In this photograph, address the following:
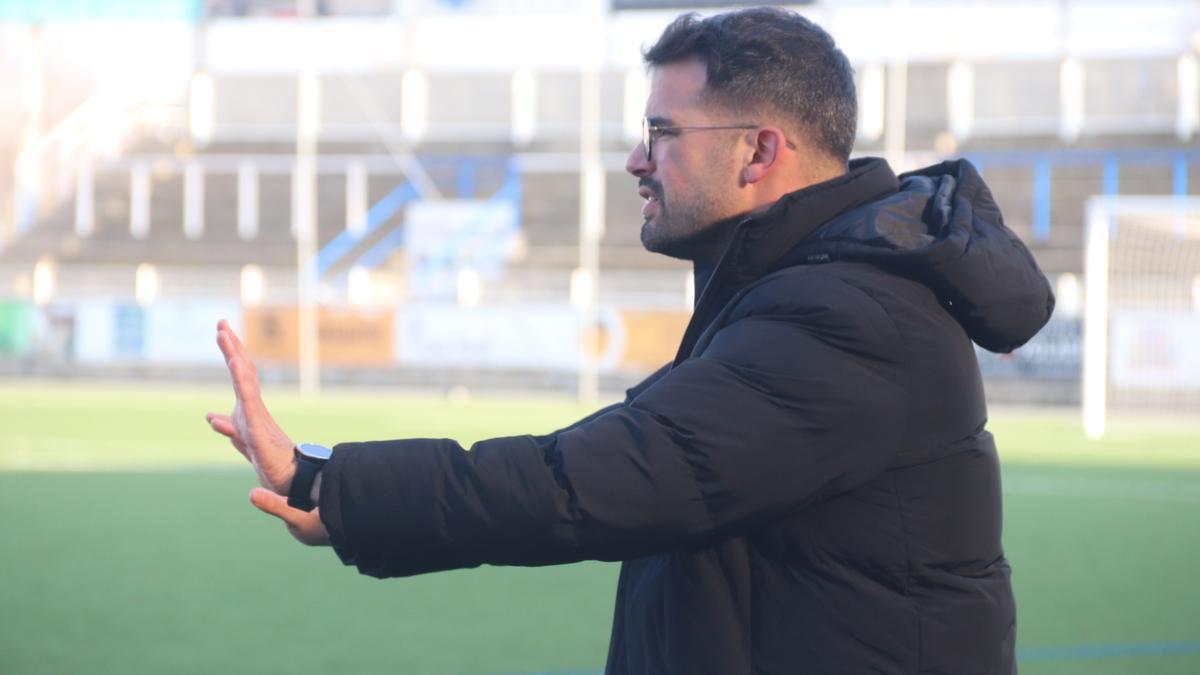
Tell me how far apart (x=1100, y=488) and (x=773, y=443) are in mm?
10080

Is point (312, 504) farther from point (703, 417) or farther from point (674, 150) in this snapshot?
point (674, 150)

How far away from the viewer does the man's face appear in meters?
2.14

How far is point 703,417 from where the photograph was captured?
179cm

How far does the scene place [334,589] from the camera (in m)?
6.79

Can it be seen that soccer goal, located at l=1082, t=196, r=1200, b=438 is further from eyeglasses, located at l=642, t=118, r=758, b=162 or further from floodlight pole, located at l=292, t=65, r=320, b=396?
eyeglasses, located at l=642, t=118, r=758, b=162

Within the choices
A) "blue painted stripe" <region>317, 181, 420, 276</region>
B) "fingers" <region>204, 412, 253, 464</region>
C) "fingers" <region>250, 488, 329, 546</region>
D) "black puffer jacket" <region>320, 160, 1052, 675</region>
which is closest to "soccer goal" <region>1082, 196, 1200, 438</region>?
"blue painted stripe" <region>317, 181, 420, 276</region>

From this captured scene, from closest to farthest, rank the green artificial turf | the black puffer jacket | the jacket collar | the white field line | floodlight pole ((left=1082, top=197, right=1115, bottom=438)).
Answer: the black puffer jacket → the jacket collar → the green artificial turf → the white field line → floodlight pole ((left=1082, top=197, right=1115, bottom=438))

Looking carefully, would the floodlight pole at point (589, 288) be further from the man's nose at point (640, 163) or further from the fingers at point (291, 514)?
the fingers at point (291, 514)

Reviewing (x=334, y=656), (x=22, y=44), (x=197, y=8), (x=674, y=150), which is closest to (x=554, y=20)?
(x=197, y=8)

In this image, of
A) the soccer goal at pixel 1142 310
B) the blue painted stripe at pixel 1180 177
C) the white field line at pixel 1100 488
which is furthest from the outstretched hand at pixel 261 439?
the blue painted stripe at pixel 1180 177

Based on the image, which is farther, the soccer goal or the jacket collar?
the soccer goal

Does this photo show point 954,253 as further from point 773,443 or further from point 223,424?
point 223,424

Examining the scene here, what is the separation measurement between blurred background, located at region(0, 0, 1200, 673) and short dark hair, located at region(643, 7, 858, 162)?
141 inches

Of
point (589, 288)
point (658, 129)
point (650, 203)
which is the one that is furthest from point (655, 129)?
point (589, 288)
